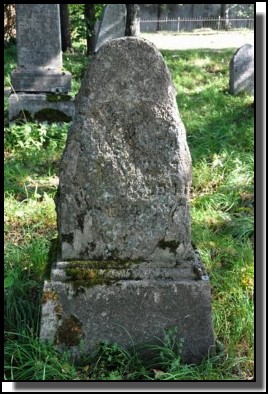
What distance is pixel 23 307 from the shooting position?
3.44m

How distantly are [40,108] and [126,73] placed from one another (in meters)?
5.76

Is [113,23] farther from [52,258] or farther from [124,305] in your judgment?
[124,305]

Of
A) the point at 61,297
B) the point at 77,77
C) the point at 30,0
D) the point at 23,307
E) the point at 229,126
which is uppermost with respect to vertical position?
the point at 30,0

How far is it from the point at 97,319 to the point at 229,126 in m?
5.33

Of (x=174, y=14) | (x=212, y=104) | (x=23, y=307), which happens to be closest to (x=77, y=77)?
(x=212, y=104)

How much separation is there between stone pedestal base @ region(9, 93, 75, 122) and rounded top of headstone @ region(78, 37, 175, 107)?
562 centimetres

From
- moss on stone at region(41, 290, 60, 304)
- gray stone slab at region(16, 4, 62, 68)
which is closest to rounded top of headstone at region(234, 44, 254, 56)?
gray stone slab at region(16, 4, 62, 68)

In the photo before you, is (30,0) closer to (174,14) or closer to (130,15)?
(130,15)

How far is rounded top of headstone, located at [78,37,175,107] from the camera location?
285 centimetres

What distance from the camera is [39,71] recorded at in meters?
8.66

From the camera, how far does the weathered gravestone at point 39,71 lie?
27.5 ft

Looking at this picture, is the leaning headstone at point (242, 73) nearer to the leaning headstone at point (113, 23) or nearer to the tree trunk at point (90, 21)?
the leaning headstone at point (113, 23)

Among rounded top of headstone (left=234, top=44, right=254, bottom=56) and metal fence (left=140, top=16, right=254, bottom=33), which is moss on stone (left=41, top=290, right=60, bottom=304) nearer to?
rounded top of headstone (left=234, top=44, right=254, bottom=56)

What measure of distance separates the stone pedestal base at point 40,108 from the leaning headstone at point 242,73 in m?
4.00
